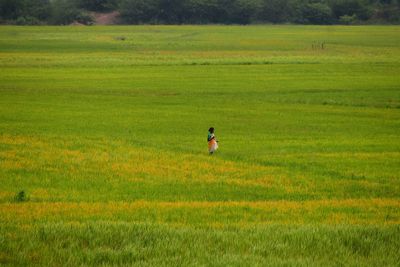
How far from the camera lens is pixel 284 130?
2639 centimetres

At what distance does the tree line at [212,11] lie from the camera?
126 m

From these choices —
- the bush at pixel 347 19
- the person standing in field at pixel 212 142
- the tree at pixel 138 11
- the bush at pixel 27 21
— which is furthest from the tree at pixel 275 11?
the person standing in field at pixel 212 142

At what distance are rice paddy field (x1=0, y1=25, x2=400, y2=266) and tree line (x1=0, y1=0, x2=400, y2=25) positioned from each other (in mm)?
73988

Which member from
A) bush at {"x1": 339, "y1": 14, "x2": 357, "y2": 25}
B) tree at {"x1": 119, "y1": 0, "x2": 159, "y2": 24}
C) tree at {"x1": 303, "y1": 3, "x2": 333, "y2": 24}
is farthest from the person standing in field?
bush at {"x1": 339, "y1": 14, "x2": 357, "y2": 25}

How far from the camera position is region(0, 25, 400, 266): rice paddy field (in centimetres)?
1034

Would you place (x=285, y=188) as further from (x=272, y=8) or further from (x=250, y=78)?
(x=272, y=8)

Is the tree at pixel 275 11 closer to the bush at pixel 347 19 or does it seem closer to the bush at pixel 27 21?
the bush at pixel 347 19

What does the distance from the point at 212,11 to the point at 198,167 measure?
10921 centimetres

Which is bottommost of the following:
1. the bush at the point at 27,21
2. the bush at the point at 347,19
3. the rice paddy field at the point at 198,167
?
the bush at the point at 347,19

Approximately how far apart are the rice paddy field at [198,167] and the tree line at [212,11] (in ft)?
243

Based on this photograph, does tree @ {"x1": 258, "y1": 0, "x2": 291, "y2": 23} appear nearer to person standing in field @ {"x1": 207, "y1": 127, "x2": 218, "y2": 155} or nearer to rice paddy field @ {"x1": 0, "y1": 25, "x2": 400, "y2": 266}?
rice paddy field @ {"x1": 0, "y1": 25, "x2": 400, "y2": 266}

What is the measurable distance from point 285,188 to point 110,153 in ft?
20.0

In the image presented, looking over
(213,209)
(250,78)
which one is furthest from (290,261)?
(250,78)

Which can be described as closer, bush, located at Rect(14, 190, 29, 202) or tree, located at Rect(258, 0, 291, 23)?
bush, located at Rect(14, 190, 29, 202)
